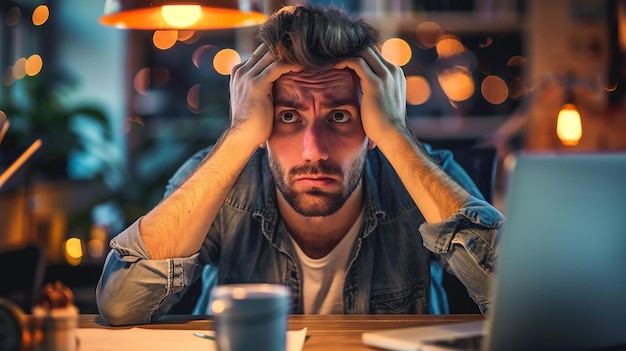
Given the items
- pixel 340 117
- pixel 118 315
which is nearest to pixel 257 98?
pixel 340 117

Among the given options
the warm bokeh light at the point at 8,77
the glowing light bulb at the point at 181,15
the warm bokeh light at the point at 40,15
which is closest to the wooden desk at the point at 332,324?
the glowing light bulb at the point at 181,15

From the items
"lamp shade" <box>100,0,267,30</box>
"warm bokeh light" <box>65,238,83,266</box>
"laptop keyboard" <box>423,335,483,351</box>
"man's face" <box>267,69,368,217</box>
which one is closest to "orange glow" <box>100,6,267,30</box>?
"lamp shade" <box>100,0,267,30</box>

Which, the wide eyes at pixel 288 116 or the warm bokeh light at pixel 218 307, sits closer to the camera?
the warm bokeh light at pixel 218 307

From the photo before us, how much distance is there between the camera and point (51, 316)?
1147mm

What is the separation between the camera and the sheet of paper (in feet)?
4.46

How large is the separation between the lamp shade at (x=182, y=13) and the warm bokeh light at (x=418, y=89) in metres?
3.04

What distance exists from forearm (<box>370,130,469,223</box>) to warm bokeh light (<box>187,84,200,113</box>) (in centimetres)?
339

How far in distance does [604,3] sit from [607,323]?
4238 mm

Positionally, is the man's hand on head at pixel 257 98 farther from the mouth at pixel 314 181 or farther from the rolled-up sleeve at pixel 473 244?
the rolled-up sleeve at pixel 473 244

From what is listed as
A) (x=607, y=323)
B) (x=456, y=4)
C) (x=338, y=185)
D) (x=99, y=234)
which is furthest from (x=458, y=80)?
(x=607, y=323)

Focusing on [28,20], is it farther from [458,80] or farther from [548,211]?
[548,211]

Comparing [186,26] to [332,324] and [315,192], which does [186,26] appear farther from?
[332,324]

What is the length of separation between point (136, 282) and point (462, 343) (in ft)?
2.34

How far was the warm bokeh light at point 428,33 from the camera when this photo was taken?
5.03m
